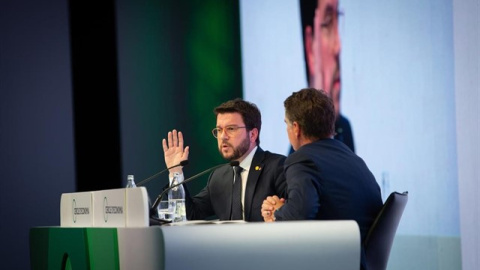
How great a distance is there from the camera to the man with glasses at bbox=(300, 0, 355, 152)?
480 centimetres

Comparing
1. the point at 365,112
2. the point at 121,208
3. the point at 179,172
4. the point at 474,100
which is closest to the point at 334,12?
the point at 365,112

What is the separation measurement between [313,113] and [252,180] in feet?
2.88

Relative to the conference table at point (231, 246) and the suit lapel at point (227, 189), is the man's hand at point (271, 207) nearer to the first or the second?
the conference table at point (231, 246)

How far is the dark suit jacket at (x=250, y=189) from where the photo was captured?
3680mm

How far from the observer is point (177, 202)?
11.4 ft

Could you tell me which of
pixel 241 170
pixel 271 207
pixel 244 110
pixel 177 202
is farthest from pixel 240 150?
pixel 271 207

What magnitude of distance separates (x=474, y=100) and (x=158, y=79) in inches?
115

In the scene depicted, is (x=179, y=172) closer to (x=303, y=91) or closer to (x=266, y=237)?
(x=303, y=91)

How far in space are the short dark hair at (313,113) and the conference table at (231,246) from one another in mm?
655

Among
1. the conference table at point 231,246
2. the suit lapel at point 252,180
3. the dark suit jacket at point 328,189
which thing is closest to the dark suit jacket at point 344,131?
the suit lapel at point 252,180

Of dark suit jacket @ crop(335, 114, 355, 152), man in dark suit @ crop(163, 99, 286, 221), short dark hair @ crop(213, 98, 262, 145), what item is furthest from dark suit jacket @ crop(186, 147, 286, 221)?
dark suit jacket @ crop(335, 114, 355, 152)

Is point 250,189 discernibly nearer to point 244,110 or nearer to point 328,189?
point 244,110

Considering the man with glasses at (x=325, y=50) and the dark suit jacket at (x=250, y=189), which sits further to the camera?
the man with glasses at (x=325, y=50)

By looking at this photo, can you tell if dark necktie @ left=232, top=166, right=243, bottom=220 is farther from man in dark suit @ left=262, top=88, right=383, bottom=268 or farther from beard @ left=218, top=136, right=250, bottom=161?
man in dark suit @ left=262, top=88, right=383, bottom=268
